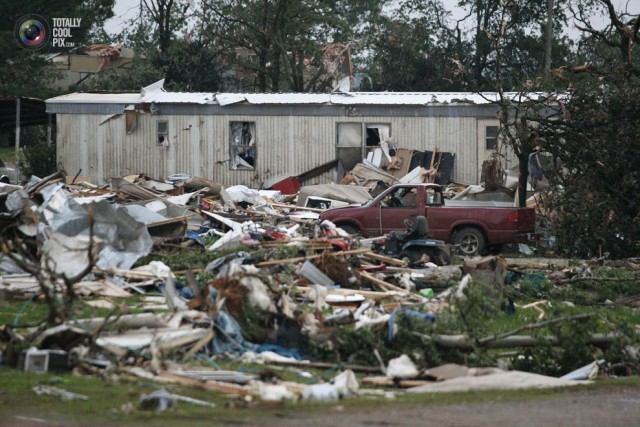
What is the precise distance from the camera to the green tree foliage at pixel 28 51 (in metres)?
40.1

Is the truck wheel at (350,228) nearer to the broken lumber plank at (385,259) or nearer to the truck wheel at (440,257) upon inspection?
the truck wheel at (440,257)

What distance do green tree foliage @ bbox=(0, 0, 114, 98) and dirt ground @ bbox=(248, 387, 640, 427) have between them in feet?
113

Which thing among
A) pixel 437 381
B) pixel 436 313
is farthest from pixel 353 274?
pixel 437 381

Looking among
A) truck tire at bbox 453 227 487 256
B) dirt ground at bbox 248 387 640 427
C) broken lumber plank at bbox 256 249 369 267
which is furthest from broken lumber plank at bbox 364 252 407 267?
dirt ground at bbox 248 387 640 427

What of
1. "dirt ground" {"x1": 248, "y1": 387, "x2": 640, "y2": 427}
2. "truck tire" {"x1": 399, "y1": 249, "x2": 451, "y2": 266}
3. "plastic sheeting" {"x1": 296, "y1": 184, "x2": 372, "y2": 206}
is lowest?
"dirt ground" {"x1": 248, "y1": 387, "x2": 640, "y2": 427}

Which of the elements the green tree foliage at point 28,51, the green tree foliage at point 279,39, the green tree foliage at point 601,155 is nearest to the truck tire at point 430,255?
the green tree foliage at point 601,155

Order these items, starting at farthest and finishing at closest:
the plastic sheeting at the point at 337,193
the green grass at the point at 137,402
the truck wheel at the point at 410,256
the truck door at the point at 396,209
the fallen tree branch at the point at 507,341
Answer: the plastic sheeting at the point at 337,193 → the truck door at the point at 396,209 → the truck wheel at the point at 410,256 → the fallen tree branch at the point at 507,341 → the green grass at the point at 137,402

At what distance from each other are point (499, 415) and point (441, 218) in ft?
44.1

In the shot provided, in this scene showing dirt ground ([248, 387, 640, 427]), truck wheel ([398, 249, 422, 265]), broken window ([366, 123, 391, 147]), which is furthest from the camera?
broken window ([366, 123, 391, 147])

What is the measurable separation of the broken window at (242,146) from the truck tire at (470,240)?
36.7ft

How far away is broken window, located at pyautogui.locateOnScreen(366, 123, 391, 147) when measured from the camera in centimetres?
3009

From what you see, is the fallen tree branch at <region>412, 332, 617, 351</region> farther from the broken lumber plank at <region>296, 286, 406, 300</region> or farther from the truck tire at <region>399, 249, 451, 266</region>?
the truck tire at <region>399, 249, 451, 266</region>

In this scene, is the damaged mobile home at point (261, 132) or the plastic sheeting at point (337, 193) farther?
the damaged mobile home at point (261, 132)

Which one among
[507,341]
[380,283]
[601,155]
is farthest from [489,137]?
[507,341]
